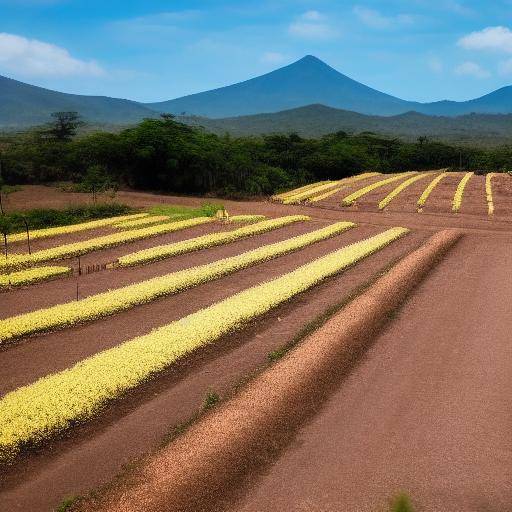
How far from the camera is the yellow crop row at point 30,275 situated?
905 inches

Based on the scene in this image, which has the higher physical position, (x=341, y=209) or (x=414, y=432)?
(x=341, y=209)

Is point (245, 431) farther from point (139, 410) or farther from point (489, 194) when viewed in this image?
point (489, 194)

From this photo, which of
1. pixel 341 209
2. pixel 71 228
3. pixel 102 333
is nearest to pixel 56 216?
pixel 71 228

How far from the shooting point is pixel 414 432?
1252 centimetres

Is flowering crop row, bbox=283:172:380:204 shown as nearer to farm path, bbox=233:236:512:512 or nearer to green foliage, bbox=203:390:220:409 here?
farm path, bbox=233:236:512:512

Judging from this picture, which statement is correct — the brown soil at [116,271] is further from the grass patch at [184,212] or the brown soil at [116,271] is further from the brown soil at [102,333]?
the grass patch at [184,212]

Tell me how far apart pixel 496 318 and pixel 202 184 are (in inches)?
1624

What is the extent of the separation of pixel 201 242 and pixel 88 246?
636cm

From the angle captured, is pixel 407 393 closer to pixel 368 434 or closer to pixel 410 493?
pixel 368 434

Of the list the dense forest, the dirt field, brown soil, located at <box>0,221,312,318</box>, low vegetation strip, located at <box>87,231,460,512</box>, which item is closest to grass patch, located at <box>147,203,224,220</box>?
brown soil, located at <box>0,221,312,318</box>

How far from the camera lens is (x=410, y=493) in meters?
10.6

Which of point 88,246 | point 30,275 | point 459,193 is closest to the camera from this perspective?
point 30,275

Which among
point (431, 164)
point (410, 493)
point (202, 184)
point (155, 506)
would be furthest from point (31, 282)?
point (431, 164)

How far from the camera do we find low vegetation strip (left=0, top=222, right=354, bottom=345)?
17.8 m
